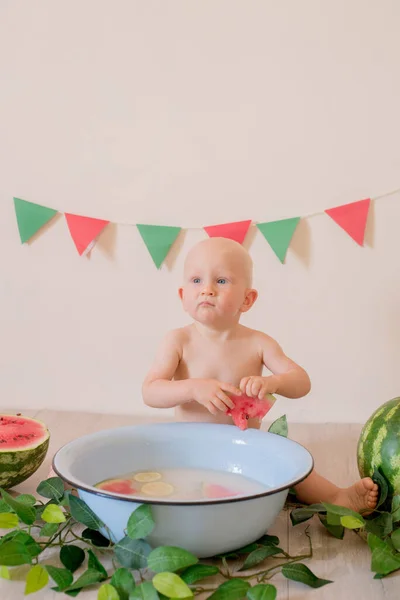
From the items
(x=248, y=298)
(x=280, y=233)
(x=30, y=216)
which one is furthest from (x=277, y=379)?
(x=30, y=216)

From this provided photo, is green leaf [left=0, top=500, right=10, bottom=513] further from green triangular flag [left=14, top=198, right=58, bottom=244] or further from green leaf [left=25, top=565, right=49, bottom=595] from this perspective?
green triangular flag [left=14, top=198, right=58, bottom=244]

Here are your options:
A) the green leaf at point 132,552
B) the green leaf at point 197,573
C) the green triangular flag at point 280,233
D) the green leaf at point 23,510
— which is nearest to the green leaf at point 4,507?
the green leaf at point 23,510

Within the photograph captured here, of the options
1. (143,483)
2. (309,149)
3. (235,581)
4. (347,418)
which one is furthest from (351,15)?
(235,581)

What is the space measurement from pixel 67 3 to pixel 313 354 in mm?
1363

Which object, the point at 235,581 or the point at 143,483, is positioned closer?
the point at 235,581

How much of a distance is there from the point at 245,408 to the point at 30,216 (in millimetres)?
1217

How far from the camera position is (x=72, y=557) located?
1055mm

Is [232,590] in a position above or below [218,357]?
below

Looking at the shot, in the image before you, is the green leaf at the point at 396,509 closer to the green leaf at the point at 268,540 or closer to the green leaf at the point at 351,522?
the green leaf at the point at 351,522

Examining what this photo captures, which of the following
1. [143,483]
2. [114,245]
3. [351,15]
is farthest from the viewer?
[114,245]

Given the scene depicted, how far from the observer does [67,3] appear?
7.16ft

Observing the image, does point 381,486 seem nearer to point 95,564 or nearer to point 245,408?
point 245,408

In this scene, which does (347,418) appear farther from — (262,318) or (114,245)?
(114,245)

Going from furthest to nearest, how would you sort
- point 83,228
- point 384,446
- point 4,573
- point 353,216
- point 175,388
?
point 83,228
point 353,216
point 175,388
point 384,446
point 4,573
